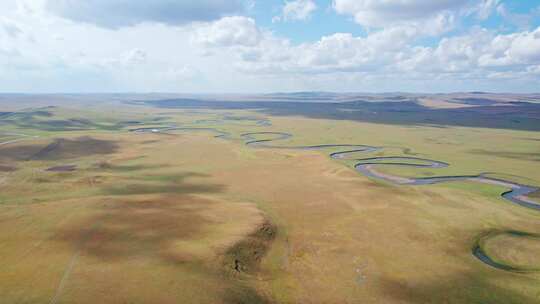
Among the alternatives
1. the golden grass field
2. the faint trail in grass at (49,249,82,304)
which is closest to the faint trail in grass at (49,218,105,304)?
the faint trail in grass at (49,249,82,304)

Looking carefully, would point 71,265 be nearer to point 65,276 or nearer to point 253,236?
point 65,276

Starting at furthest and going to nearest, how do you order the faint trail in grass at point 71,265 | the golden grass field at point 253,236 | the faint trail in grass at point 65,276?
the golden grass field at point 253,236, the faint trail in grass at point 71,265, the faint trail in grass at point 65,276

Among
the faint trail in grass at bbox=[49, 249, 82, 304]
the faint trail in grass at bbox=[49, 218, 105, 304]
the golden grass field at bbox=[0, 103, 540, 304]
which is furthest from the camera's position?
the golden grass field at bbox=[0, 103, 540, 304]

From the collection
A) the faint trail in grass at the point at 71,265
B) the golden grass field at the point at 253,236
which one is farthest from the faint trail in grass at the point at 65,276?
the golden grass field at the point at 253,236

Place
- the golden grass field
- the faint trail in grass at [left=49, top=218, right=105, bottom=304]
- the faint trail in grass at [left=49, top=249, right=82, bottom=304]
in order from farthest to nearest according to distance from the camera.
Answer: the golden grass field < the faint trail in grass at [left=49, top=218, right=105, bottom=304] < the faint trail in grass at [left=49, top=249, right=82, bottom=304]

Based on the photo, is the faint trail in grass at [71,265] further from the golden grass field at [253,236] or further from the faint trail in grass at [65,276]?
the golden grass field at [253,236]

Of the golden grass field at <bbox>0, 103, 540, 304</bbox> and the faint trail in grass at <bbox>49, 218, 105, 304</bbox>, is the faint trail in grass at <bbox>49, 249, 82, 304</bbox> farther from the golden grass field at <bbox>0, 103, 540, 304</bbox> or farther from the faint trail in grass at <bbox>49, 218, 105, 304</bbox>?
the golden grass field at <bbox>0, 103, 540, 304</bbox>

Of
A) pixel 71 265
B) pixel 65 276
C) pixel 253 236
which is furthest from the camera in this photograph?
pixel 253 236

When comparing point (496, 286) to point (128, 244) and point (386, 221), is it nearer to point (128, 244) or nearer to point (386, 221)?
point (386, 221)

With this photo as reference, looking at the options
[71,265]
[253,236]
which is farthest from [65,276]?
[253,236]
